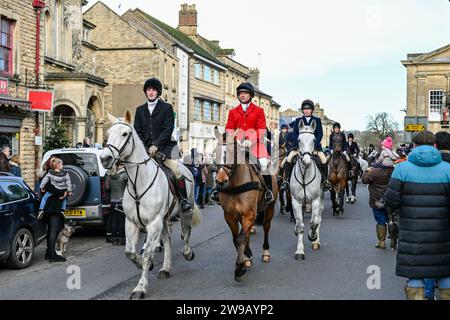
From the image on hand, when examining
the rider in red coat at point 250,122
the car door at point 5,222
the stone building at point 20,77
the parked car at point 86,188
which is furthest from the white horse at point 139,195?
the stone building at point 20,77

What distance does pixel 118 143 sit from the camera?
24.4 feet

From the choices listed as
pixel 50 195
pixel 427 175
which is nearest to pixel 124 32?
pixel 50 195

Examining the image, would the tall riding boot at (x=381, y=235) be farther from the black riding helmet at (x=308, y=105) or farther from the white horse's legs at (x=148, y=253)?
the white horse's legs at (x=148, y=253)

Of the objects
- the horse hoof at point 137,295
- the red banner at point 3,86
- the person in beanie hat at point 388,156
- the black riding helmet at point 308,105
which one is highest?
the red banner at point 3,86

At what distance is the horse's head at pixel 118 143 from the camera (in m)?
7.20

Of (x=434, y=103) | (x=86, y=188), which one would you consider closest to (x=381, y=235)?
(x=86, y=188)

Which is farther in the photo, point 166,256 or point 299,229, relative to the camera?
point 299,229

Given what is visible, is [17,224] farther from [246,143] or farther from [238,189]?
[246,143]

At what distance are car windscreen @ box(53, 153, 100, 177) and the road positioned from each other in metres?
1.72

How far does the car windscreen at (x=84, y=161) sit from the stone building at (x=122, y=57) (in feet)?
96.0

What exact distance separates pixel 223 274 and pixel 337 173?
977 centimetres

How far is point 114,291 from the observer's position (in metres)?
7.94

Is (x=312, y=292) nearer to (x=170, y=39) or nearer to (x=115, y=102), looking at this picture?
(x=115, y=102)
